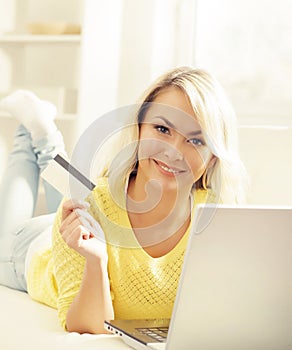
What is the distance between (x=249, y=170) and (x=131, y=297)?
817 mm

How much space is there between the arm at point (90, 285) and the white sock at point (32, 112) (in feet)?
3.41

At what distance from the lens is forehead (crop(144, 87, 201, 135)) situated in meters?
1.75

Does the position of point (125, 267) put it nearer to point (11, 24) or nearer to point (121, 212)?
point (121, 212)

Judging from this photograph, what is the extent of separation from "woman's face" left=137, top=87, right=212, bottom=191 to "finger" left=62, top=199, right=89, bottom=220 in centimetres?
22

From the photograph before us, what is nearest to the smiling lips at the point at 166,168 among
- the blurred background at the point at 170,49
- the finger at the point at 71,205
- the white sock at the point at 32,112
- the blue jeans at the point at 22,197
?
the finger at the point at 71,205

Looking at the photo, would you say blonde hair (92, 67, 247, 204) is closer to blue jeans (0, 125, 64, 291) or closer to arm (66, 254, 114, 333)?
arm (66, 254, 114, 333)

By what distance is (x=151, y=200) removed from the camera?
71.4 inches

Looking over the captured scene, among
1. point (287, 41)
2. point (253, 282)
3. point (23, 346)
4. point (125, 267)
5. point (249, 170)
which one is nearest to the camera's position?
point (253, 282)

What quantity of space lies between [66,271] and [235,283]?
56 cm

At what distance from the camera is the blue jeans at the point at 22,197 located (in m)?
2.49

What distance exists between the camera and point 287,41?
10.9 feet

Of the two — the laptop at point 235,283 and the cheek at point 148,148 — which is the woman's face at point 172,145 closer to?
the cheek at point 148,148

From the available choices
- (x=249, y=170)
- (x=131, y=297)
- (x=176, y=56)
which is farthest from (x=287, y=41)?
(x=131, y=297)

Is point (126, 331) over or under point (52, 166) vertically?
under
